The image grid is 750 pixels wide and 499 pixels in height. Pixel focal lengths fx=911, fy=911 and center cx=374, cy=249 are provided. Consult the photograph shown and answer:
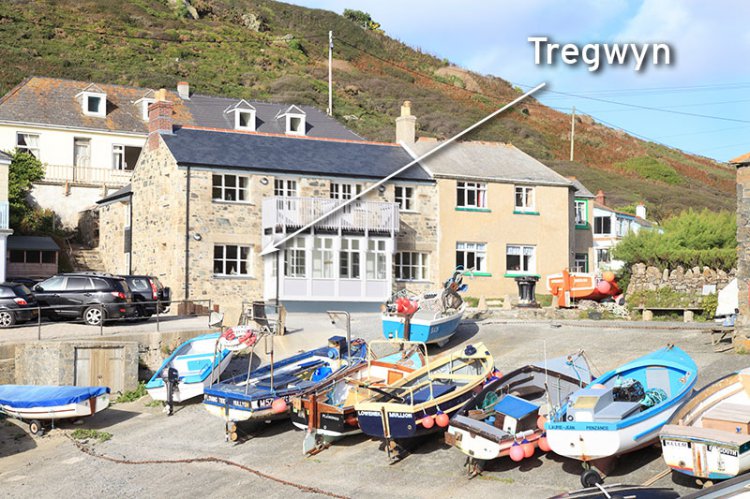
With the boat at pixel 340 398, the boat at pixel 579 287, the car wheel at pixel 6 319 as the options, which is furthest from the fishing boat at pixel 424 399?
the boat at pixel 579 287

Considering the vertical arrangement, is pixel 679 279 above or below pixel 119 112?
below

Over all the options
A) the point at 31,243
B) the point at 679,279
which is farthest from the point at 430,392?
the point at 31,243

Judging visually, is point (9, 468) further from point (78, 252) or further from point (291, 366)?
point (78, 252)

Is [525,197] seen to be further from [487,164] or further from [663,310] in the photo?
[663,310]

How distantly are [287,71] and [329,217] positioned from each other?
51.7 m

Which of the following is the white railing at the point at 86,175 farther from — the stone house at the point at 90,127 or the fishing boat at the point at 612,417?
the fishing boat at the point at 612,417

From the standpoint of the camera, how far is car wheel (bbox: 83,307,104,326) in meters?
26.0

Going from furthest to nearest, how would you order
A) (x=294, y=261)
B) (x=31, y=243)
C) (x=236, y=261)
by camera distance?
1. (x=31, y=243)
2. (x=236, y=261)
3. (x=294, y=261)

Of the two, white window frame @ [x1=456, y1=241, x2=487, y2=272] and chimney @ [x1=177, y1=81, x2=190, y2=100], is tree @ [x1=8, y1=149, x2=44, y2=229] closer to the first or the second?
chimney @ [x1=177, y1=81, x2=190, y2=100]

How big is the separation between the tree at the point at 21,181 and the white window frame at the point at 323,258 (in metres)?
15.9

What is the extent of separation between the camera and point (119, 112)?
48.9m

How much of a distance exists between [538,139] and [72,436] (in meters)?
40.5

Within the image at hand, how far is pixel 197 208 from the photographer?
32.2m

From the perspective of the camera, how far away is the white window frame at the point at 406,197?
35844 millimetres
